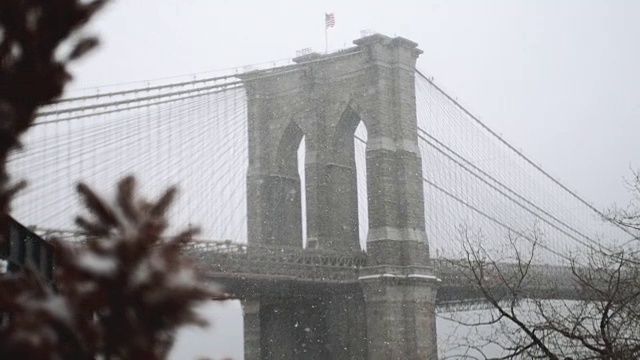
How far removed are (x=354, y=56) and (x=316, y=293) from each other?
940 cm

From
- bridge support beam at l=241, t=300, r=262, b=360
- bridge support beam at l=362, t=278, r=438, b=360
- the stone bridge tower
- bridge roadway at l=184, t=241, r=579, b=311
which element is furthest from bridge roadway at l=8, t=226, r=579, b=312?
bridge support beam at l=241, t=300, r=262, b=360

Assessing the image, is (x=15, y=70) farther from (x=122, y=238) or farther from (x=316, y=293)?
(x=316, y=293)

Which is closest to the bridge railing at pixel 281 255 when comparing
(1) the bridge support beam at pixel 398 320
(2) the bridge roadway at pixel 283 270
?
(2) the bridge roadway at pixel 283 270

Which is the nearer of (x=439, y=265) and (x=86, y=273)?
(x=86, y=273)

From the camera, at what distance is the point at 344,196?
3947cm

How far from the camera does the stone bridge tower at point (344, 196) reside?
36312mm

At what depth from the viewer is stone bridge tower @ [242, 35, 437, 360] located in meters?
36.3

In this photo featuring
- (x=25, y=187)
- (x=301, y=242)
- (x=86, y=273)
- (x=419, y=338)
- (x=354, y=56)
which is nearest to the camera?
(x=86, y=273)

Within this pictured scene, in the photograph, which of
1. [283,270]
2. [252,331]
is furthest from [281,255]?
[252,331]

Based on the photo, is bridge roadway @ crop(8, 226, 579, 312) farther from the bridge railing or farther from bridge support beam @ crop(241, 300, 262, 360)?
bridge support beam @ crop(241, 300, 262, 360)

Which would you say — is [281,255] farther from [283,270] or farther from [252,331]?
[252,331]

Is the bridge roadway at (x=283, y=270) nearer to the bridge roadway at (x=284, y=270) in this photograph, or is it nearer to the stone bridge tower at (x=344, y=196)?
the bridge roadway at (x=284, y=270)

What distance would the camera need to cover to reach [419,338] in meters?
35.6

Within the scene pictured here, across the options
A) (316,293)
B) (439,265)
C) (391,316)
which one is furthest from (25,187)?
(439,265)
